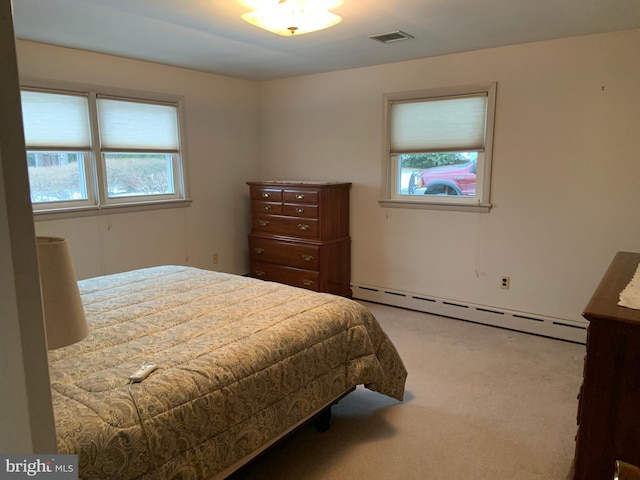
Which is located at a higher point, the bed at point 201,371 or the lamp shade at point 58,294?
the lamp shade at point 58,294

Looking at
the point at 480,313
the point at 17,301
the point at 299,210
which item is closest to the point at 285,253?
the point at 299,210

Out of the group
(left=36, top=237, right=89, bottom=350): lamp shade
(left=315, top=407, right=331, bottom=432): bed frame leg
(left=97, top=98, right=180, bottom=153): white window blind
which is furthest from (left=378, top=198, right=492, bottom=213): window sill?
(left=36, top=237, right=89, bottom=350): lamp shade

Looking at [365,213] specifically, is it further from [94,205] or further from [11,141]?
[11,141]

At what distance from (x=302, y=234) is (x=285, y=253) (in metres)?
0.29

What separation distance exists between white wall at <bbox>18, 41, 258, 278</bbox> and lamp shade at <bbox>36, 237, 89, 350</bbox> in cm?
274

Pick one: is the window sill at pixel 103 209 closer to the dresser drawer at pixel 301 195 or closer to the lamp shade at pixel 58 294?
the dresser drawer at pixel 301 195

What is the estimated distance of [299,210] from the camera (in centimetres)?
441

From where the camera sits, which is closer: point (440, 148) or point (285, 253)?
point (440, 148)

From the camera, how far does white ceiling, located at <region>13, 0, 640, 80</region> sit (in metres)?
2.62

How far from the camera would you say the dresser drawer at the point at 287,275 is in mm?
4352

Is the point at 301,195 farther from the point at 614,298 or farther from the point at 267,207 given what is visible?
the point at 614,298

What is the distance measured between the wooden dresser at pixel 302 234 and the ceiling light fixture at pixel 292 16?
5.88 feet

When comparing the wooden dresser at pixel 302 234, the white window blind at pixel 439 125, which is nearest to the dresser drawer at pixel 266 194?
the wooden dresser at pixel 302 234

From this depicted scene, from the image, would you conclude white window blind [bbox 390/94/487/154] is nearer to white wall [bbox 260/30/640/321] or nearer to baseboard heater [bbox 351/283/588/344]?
white wall [bbox 260/30/640/321]
